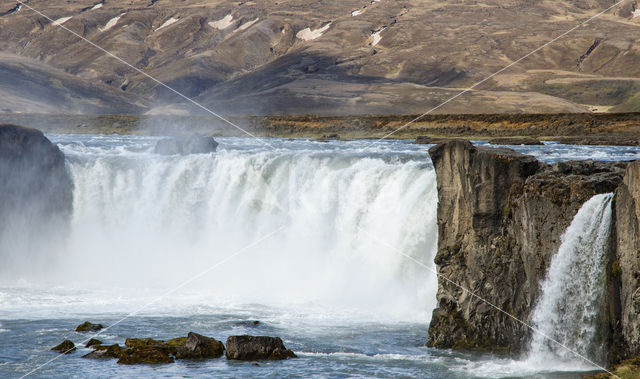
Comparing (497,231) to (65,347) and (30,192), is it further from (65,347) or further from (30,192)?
(30,192)

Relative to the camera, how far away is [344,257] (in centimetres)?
3412

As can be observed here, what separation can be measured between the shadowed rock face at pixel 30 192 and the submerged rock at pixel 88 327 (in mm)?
16442

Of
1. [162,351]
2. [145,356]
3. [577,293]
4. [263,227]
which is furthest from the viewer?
[263,227]

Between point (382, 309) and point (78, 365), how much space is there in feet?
38.5

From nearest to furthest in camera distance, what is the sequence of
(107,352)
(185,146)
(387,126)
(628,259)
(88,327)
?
(628,259)
(107,352)
(88,327)
(185,146)
(387,126)

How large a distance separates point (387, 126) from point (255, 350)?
3515 inches

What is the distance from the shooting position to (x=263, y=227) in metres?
38.9

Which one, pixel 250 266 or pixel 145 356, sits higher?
pixel 250 266

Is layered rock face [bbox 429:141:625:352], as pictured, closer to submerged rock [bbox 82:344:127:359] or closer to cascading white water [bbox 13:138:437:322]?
cascading white water [bbox 13:138:437:322]

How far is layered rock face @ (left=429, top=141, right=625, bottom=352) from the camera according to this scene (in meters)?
21.0

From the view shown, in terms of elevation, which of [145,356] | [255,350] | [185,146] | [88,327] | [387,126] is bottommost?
[145,356]

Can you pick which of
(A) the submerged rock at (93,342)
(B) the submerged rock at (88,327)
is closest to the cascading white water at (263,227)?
(B) the submerged rock at (88,327)

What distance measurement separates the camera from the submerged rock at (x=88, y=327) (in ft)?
83.9

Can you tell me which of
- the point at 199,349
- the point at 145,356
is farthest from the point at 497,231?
the point at 145,356
